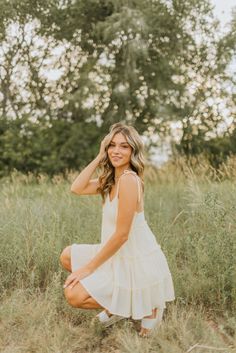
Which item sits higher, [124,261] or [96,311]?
[124,261]

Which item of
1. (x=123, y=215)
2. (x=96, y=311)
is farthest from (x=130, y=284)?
(x=96, y=311)

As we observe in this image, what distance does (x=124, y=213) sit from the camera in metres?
3.31

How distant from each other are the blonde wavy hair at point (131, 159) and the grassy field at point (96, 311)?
753 millimetres

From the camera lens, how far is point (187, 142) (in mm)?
13469

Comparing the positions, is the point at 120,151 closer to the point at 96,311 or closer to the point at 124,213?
the point at 124,213

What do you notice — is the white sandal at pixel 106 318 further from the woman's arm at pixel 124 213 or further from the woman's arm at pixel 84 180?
the woman's arm at pixel 84 180

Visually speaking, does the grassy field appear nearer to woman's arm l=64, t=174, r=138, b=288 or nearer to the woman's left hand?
the woman's left hand

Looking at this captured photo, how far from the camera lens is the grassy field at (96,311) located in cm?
346

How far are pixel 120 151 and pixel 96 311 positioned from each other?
1.14 metres

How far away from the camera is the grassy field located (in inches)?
136

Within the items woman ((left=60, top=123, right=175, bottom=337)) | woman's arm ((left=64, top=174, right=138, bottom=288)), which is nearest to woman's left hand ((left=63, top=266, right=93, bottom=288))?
woman ((left=60, top=123, right=175, bottom=337))

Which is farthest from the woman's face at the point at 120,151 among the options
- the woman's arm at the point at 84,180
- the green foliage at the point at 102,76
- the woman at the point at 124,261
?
the green foliage at the point at 102,76

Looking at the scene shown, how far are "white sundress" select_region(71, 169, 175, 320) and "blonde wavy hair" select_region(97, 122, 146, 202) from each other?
106 mm

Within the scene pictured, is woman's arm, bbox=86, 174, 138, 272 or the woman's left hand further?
the woman's left hand
